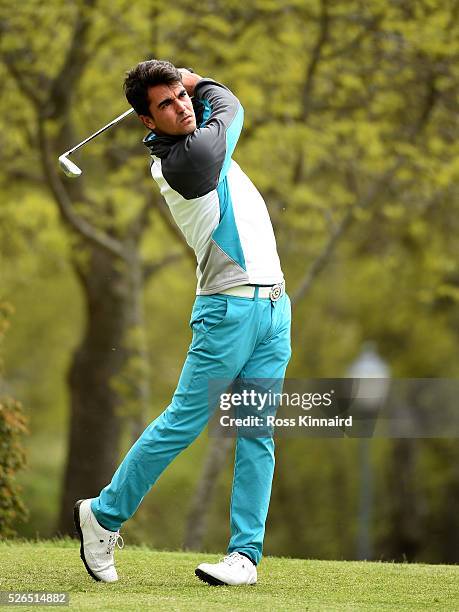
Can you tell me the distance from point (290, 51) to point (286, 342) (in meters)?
7.84

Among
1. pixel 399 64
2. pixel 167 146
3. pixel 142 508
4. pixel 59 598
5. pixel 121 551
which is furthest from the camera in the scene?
pixel 399 64

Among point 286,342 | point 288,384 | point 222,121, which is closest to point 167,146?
point 222,121

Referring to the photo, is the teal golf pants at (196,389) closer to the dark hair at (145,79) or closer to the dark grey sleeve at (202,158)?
the dark grey sleeve at (202,158)

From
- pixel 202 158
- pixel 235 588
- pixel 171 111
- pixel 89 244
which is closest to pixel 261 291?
pixel 202 158

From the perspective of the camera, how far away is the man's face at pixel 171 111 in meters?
4.78

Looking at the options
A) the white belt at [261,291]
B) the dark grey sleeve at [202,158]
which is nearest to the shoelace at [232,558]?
the white belt at [261,291]

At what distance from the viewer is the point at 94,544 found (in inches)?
195

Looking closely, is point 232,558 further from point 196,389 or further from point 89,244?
point 89,244

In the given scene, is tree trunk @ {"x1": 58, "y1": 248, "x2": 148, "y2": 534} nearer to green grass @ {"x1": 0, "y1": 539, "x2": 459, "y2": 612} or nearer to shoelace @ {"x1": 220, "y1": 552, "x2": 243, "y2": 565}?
green grass @ {"x1": 0, "y1": 539, "x2": 459, "y2": 612}

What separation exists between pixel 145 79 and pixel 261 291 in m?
1.00

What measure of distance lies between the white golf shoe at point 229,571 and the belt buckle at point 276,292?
1105 mm

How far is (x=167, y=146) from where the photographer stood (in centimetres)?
479

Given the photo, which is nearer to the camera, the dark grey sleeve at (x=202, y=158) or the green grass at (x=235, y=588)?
the green grass at (x=235, y=588)

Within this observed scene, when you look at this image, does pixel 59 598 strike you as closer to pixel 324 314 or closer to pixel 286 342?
pixel 286 342
